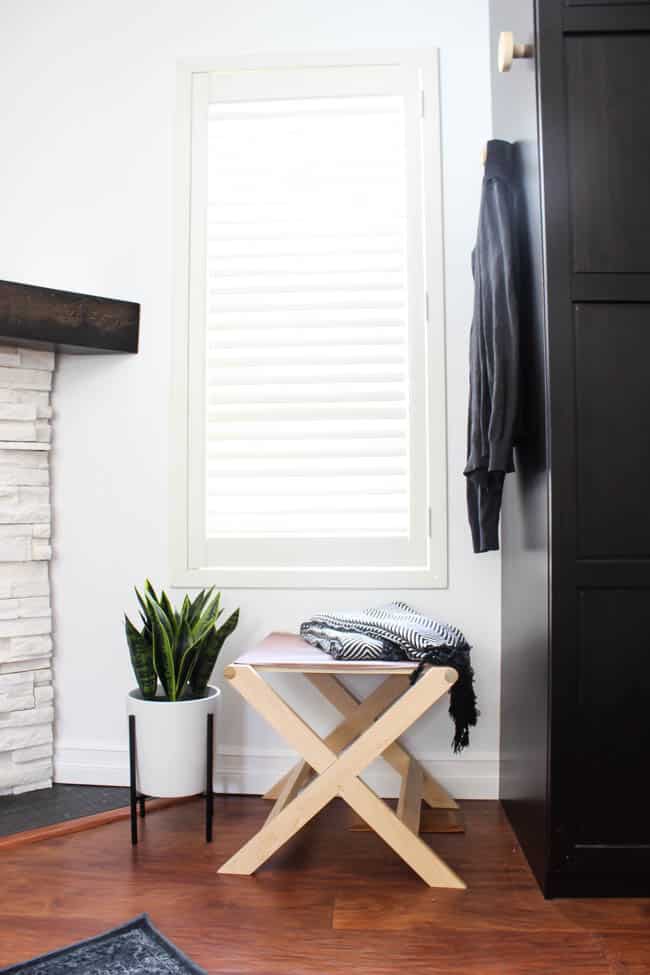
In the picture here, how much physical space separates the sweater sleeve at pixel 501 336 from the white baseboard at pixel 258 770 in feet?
3.18

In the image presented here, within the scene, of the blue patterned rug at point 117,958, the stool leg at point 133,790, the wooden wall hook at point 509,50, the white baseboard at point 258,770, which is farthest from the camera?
the white baseboard at point 258,770

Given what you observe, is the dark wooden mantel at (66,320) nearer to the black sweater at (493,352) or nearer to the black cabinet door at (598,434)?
A: the black sweater at (493,352)

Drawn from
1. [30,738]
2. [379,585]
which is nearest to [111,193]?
[379,585]

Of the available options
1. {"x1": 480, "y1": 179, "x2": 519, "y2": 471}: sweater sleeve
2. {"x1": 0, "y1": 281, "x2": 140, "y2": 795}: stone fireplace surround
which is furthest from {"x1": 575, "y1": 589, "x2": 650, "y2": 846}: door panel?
{"x1": 0, "y1": 281, "x2": 140, "y2": 795}: stone fireplace surround

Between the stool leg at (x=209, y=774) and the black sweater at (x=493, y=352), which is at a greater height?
the black sweater at (x=493, y=352)

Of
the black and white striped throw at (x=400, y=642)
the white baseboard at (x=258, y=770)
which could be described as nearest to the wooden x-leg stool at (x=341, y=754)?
the black and white striped throw at (x=400, y=642)

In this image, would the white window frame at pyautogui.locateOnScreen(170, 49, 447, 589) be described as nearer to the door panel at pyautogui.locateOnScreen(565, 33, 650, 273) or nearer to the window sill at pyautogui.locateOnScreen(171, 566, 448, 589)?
the window sill at pyautogui.locateOnScreen(171, 566, 448, 589)

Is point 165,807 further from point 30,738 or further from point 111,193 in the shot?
point 111,193

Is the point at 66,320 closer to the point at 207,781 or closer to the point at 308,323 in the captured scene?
the point at 308,323

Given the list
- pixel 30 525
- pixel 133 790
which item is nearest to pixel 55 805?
pixel 133 790

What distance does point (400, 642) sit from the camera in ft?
5.87

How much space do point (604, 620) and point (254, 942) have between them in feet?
3.15

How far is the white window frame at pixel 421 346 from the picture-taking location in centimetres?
228

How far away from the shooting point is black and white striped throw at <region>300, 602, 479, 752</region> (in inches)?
69.7
